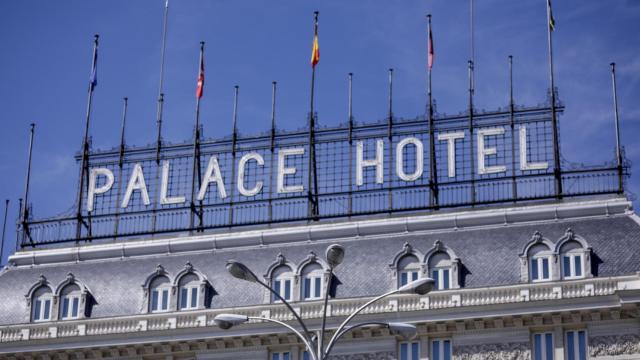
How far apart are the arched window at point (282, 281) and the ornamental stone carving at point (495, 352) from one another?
367 inches

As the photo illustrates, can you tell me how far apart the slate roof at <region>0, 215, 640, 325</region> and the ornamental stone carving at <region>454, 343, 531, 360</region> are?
10.2 feet

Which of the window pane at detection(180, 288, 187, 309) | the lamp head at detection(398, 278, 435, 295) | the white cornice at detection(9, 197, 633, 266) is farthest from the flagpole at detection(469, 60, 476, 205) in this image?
the lamp head at detection(398, 278, 435, 295)

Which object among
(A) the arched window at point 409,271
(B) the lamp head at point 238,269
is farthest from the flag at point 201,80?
(B) the lamp head at point 238,269

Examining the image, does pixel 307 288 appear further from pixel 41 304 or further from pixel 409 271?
pixel 41 304

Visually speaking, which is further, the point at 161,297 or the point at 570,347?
the point at 161,297

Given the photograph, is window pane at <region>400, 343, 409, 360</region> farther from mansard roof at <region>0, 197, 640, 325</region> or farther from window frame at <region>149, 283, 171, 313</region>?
window frame at <region>149, 283, 171, 313</region>

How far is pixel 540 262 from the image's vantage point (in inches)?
3135

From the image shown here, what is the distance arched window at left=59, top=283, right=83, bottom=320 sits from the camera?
3396 inches

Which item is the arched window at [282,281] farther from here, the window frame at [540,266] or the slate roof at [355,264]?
the window frame at [540,266]

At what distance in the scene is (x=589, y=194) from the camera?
83.3 metres

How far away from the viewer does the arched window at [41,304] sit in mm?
86562

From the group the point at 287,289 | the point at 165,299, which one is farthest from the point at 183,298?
the point at 287,289

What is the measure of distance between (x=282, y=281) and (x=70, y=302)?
37.0 feet

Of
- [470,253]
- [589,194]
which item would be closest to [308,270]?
[470,253]
